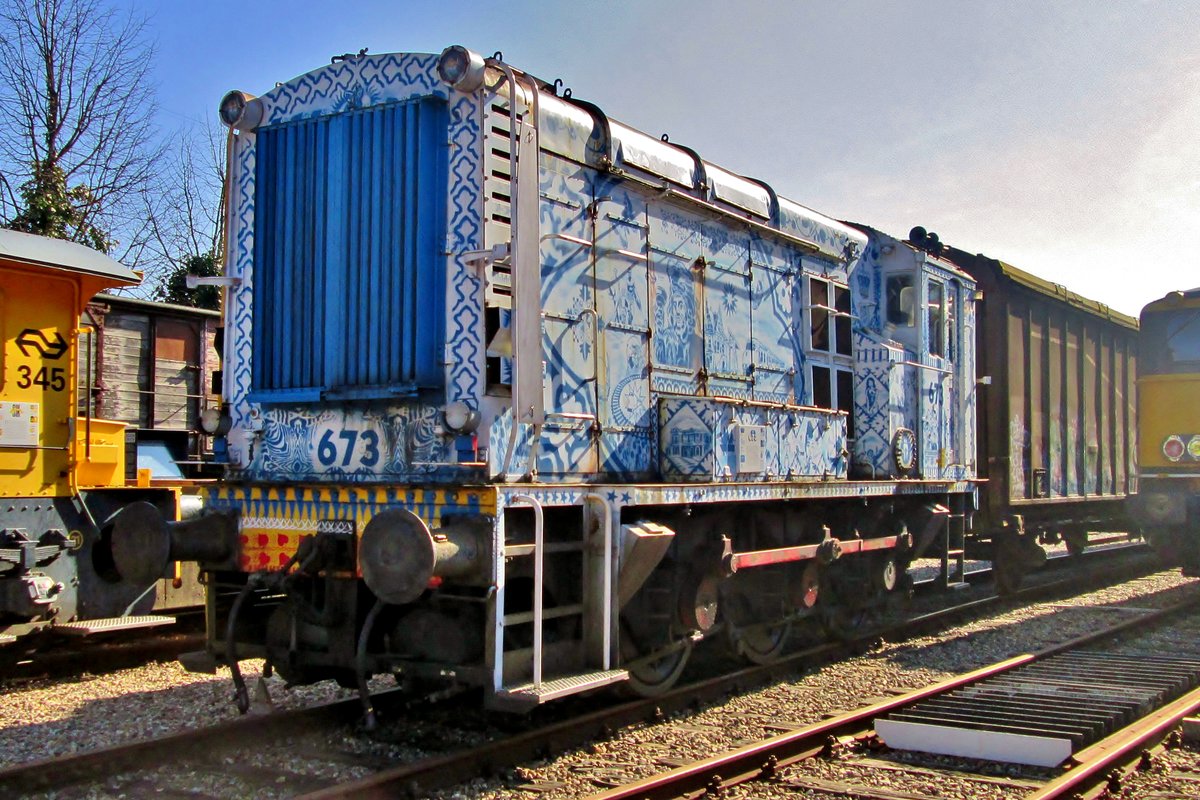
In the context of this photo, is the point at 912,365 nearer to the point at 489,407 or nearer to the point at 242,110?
the point at 489,407

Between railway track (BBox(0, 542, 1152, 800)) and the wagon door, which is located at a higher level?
the wagon door

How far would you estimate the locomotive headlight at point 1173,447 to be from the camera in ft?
41.9

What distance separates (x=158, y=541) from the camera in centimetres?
587

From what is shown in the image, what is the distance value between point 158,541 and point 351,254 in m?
1.99

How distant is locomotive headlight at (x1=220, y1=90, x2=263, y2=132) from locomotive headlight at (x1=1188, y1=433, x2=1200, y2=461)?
36.9 feet

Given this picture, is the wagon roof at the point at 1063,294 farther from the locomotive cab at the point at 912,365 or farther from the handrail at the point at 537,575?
the handrail at the point at 537,575

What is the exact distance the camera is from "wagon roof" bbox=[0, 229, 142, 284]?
8031mm

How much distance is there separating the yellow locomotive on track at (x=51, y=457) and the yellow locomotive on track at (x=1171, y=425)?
11.1 m

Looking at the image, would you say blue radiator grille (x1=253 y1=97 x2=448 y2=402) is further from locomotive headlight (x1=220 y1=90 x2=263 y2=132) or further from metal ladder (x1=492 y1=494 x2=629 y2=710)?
metal ladder (x1=492 y1=494 x2=629 y2=710)

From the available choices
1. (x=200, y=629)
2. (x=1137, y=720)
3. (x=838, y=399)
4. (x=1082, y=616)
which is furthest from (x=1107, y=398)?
(x=200, y=629)

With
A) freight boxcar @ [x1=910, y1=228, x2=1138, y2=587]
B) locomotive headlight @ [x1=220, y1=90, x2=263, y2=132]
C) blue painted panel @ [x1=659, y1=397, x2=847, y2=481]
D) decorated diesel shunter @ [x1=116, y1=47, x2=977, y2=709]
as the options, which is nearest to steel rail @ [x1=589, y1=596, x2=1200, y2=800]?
decorated diesel shunter @ [x1=116, y1=47, x2=977, y2=709]

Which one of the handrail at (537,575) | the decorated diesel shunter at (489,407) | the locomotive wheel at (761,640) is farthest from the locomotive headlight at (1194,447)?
the handrail at (537,575)

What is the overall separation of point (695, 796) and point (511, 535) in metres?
1.59

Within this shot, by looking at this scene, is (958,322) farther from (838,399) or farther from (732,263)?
(732,263)
